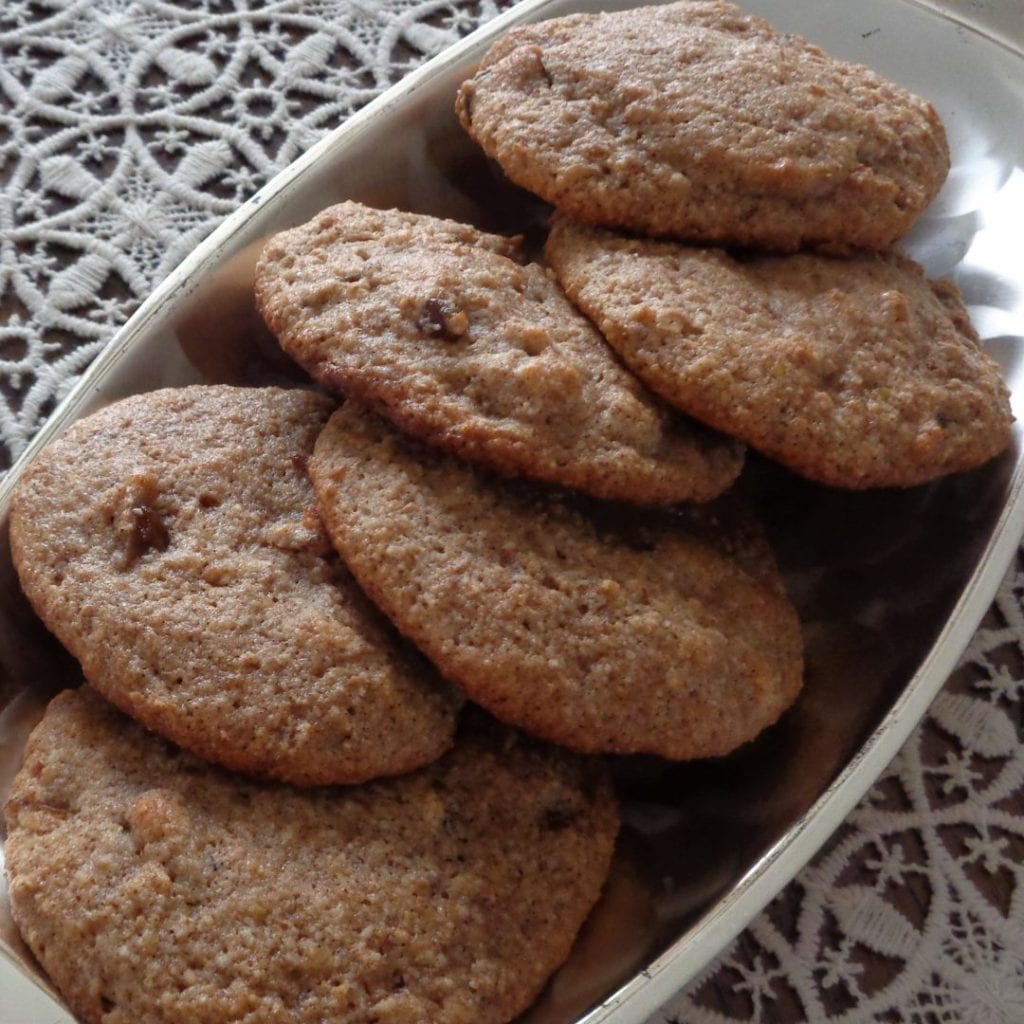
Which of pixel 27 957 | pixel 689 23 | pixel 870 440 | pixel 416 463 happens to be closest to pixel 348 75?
pixel 689 23

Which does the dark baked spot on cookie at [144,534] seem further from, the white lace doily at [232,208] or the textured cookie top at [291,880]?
the white lace doily at [232,208]

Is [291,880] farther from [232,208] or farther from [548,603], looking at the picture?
[232,208]

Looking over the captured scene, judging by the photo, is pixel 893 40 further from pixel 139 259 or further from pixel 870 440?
pixel 139 259

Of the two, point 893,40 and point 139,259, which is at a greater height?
point 893,40

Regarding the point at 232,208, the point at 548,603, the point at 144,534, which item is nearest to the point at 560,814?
the point at 548,603

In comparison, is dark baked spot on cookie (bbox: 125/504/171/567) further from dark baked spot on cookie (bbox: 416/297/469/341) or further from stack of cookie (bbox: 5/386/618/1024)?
dark baked spot on cookie (bbox: 416/297/469/341)

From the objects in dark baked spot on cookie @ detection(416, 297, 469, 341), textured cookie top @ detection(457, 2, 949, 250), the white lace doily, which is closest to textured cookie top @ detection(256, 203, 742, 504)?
dark baked spot on cookie @ detection(416, 297, 469, 341)

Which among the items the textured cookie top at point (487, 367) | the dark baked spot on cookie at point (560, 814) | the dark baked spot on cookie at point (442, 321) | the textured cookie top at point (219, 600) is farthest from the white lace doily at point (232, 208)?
the dark baked spot on cookie at point (442, 321)
